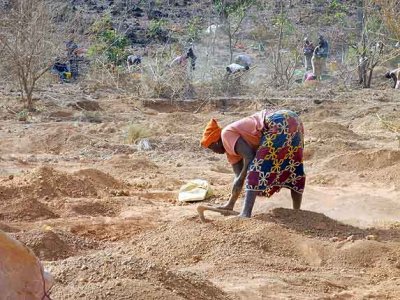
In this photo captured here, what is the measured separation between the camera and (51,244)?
5000 millimetres

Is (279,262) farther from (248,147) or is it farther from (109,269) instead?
(109,269)

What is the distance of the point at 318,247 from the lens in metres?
5.31

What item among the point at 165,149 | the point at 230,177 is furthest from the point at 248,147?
the point at 165,149

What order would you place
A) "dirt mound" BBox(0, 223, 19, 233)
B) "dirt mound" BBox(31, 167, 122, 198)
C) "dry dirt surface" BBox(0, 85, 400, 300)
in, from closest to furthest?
"dry dirt surface" BBox(0, 85, 400, 300) → "dirt mound" BBox(0, 223, 19, 233) → "dirt mound" BBox(31, 167, 122, 198)

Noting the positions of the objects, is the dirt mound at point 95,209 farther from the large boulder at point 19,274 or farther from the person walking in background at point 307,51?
the person walking in background at point 307,51

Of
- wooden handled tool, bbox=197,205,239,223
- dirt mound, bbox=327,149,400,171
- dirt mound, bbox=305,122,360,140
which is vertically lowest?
dirt mound, bbox=305,122,360,140

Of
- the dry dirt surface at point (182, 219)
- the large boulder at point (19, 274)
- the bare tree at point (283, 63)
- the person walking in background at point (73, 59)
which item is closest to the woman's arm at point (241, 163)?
the dry dirt surface at point (182, 219)

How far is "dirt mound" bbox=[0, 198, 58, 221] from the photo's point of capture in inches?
252

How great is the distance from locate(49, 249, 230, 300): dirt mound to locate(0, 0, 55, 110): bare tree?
1017 centimetres

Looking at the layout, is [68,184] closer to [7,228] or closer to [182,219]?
[7,228]

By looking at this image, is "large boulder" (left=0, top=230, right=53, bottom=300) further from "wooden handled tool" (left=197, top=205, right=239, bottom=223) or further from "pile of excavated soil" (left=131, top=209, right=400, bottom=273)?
"wooden handled tool" (left=197, top=205, right=239, bottom=223)

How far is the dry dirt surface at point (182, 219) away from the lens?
13.7 feet

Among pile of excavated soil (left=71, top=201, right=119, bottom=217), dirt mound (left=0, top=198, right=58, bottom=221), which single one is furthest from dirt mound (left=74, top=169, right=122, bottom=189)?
dirt mound (left=0, top=198, right=58, bottom=221)

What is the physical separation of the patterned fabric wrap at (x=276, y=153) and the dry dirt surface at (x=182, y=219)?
0.26 metres
